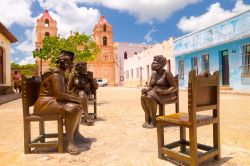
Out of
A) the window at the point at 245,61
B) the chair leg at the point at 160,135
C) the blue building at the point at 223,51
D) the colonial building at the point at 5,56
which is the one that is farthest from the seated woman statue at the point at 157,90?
the colonial building at the point at 5,56

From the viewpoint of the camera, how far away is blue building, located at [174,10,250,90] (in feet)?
52.9

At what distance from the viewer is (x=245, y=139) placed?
433 cm

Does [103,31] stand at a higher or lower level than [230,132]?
→ higher

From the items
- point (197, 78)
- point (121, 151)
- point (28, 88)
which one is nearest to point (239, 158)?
point (197, 78)

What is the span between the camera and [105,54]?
48812 millimetres

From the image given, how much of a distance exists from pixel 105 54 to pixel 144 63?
16.4m

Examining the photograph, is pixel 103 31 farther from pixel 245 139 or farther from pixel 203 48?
pixel 245 139

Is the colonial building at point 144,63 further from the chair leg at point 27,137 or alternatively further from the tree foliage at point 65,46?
the chair leg at point 27,137

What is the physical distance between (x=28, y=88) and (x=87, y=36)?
7636 millimetres

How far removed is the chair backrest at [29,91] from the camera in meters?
3.82

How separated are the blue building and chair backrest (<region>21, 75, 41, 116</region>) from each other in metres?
14.0

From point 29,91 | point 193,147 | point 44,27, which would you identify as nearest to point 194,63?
point 29,91

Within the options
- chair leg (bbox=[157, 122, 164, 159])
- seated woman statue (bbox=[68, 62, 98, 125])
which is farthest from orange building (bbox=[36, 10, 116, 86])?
chair leg (bbox=[157, 122, 164, 159])

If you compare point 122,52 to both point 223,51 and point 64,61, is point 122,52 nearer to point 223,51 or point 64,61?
point 223,51
